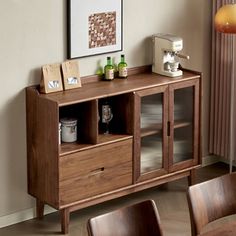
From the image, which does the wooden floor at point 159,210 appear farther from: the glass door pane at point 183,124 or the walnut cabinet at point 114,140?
the glass door pane at point 183,124

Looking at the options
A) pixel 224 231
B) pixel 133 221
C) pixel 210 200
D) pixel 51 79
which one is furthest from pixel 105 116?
pixel 224 231

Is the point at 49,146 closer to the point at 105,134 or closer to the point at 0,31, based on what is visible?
the point at 105,134

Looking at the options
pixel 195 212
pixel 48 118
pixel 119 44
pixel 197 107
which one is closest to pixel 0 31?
pixel 48 118

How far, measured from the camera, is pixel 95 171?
15.8ft

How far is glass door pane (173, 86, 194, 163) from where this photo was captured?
5.24 m

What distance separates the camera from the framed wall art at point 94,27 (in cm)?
484

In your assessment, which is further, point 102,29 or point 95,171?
point 102,29

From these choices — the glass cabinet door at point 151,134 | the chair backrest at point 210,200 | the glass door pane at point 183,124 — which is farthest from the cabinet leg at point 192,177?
the chair backrest at point 210,200

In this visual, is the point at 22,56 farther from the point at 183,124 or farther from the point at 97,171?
the point at 183,124

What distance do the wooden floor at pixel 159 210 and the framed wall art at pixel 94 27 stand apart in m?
1.06

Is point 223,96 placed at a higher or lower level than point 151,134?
higher

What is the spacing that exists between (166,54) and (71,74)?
0.79 m

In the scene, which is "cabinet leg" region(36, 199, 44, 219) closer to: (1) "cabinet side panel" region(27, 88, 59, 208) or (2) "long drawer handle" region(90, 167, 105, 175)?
(1) "cabinet side panel" region(27, 88, 59, 208)

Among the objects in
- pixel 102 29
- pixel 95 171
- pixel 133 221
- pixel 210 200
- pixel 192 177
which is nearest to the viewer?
pixel 133 221
